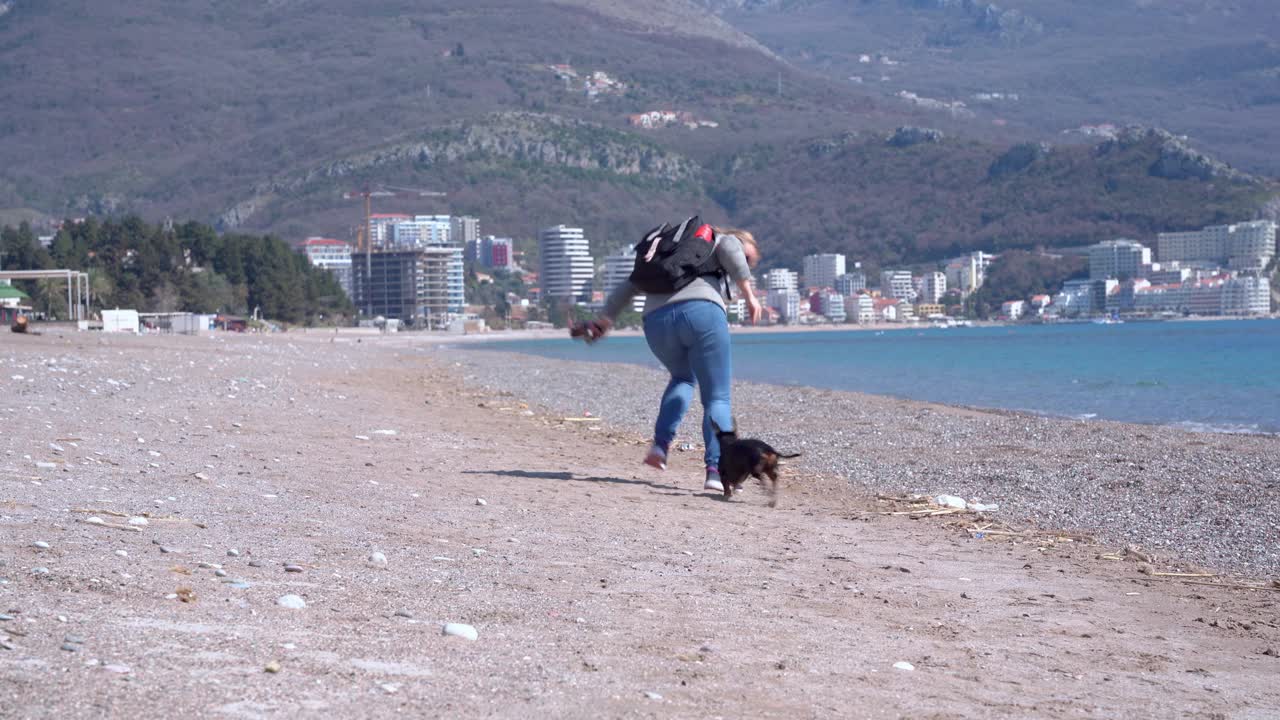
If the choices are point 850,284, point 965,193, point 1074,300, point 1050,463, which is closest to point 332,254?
point 850,284

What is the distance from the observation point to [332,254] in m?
147

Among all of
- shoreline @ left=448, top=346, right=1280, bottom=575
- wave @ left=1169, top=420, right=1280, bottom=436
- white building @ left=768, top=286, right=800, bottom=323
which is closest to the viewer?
shoreline @ left=448, top=346, right=1280, bottom=575

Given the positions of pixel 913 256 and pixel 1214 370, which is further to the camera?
pixel 913 256

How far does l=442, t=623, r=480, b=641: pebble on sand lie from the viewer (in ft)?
12.1

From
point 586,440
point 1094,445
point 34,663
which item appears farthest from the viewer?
point 1094,445

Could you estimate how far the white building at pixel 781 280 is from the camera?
14200 cm

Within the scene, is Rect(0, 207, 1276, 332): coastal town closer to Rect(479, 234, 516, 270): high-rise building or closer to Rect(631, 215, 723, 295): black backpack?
Rect(479, 234, 516, 270): high-rise building

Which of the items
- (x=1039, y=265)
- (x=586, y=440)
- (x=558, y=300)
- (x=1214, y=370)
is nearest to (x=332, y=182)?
(x=558, y=300)

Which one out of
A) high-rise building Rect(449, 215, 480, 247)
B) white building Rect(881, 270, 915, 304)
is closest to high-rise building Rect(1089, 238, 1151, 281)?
white building Rect(881, 270, 915, 304)

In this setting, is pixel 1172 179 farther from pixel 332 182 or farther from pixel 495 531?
pixel 495 531

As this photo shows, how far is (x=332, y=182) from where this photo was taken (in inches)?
6580

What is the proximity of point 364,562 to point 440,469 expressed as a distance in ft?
10.6

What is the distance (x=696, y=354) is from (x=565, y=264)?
141134mm

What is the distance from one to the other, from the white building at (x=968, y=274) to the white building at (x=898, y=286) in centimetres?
490
